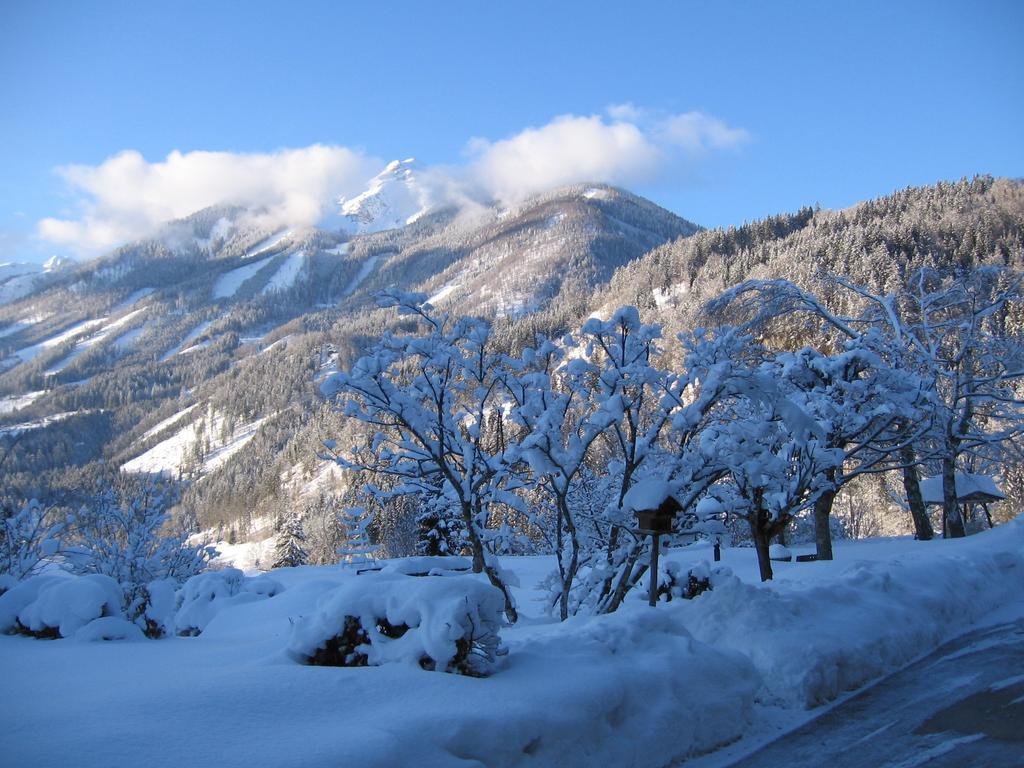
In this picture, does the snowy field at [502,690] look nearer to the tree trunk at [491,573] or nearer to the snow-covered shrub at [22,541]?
the tree trunk at [491,573]

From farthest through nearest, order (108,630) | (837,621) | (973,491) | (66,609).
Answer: (973,491), (837,621), (66,609), (108,630)

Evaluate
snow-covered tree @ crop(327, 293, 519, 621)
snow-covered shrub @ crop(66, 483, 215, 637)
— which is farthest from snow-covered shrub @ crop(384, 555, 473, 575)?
snow-covered shrub @ crop(66, 483, 215, 637)

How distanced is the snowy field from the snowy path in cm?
27

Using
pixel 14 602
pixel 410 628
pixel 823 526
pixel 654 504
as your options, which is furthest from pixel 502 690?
pixel 823 526

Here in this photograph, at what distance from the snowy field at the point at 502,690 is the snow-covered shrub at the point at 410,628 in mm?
82

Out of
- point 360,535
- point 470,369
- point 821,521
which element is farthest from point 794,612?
point 821,521

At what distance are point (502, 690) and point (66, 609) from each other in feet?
15.6

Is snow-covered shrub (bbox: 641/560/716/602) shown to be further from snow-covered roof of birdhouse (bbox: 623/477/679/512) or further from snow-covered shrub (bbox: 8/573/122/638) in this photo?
snow-covered shrub (bbox: 8/573/122/638)

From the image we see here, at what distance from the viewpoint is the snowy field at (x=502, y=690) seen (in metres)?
Result: 3.74

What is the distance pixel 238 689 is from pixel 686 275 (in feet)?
369

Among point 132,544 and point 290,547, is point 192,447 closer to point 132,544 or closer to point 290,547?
point 290,547

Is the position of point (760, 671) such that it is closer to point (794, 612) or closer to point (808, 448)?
point (794, 612)

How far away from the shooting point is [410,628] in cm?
529

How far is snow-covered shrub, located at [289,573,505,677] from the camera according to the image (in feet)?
16.4
